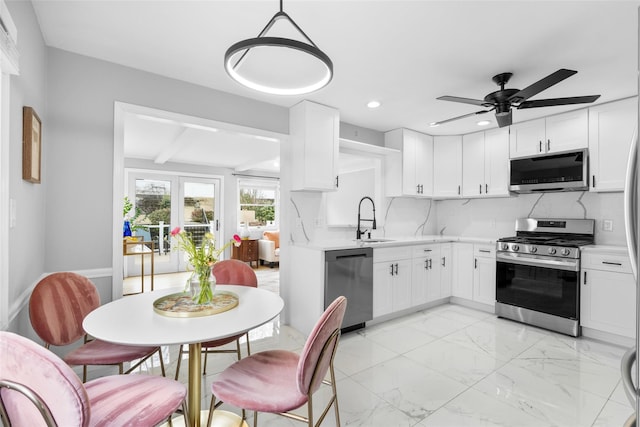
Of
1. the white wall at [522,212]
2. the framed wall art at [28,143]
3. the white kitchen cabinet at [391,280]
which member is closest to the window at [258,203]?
the white wall at [522,212]

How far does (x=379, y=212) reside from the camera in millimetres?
4426

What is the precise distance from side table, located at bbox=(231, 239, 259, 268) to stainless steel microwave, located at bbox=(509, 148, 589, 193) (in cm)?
540

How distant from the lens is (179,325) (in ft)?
4.71

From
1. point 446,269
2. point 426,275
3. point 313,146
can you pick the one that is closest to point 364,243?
point 426,275


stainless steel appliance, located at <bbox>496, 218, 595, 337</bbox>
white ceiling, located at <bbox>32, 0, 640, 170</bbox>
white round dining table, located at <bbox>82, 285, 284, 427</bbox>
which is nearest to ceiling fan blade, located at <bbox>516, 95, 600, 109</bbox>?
white ceiling, located at <bbox>32, 0, 640, 170</bbox>

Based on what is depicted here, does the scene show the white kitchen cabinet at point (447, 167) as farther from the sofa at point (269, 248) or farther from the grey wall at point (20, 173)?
the grey wall at point (20, 173)

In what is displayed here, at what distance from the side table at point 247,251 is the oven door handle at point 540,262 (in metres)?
5.22

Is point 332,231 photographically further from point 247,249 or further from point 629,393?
point 247,249

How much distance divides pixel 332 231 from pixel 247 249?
12.7 ft

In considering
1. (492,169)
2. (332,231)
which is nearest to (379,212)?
(332,231)

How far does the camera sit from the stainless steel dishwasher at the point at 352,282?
3.07 m

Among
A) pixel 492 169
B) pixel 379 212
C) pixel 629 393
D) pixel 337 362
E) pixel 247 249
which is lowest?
pixel 337 362

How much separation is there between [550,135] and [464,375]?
2.91 m

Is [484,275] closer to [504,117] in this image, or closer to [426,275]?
[426,275]
